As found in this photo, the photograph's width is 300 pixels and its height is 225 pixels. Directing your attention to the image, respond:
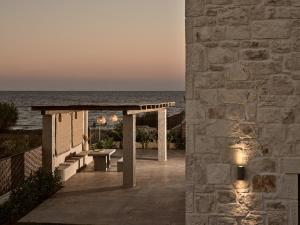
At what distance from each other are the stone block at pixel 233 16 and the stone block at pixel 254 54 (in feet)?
1.24

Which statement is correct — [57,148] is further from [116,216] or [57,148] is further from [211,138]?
[211,138]

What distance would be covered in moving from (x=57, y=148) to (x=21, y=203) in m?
4.16

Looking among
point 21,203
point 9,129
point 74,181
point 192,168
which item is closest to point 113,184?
point 74,181

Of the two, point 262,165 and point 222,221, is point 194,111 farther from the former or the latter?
point 222,221

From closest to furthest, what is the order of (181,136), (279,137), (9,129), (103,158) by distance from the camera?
(279,137)
(103,158)
(181,136)
(9,129)

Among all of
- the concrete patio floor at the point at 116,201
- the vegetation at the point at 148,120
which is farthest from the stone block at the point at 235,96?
the vegetation at the point at 148,120

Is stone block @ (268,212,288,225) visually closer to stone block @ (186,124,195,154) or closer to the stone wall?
the stone wall

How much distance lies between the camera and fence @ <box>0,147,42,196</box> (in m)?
10.8

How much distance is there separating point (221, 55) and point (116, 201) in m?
5.53

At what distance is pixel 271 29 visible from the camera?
19.7 feet

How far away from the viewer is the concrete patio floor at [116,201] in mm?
9023

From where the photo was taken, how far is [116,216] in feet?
30.2

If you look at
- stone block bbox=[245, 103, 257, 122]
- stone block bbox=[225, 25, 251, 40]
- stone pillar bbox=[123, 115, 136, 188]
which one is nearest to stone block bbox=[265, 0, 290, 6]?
stone block bbox=[225, 25, 251, 40]

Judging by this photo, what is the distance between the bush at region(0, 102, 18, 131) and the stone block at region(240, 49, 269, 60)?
18.8m
